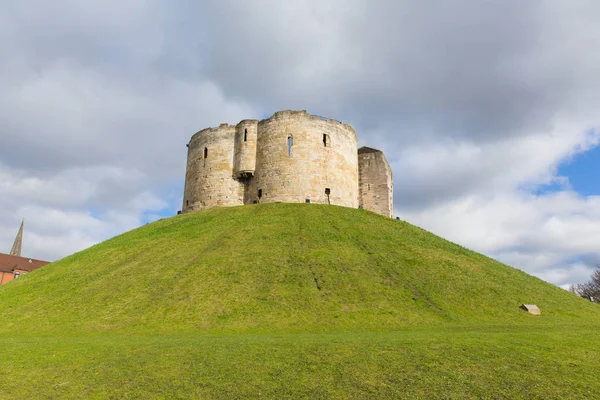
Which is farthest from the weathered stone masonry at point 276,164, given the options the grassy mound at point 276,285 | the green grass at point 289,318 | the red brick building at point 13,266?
the red brick building at point 13,266

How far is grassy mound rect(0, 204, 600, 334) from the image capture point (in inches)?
645

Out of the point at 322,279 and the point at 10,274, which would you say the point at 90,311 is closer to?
the point at 322,279

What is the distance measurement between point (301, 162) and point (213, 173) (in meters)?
9.30

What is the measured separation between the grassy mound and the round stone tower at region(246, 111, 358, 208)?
752 centimetres

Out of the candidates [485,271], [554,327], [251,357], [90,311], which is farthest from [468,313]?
[90,311]

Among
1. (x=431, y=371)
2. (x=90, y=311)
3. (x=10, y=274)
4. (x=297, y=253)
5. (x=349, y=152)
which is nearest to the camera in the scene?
(x=431, y=371)

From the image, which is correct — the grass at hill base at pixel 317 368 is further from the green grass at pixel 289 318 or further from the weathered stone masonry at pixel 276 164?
the weathered stone masonry at pixel 276 164

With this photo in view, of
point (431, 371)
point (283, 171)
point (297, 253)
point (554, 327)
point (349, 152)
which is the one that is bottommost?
point (431, 371)

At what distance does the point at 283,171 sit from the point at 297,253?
15152 millimetres

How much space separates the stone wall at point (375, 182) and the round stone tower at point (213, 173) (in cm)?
1368

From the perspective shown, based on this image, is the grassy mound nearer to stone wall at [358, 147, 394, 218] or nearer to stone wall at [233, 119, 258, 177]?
stone wall at [233, 119, 258, 177]

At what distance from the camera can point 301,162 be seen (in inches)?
1432

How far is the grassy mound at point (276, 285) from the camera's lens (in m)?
16.4

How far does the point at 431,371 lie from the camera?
353 inches
